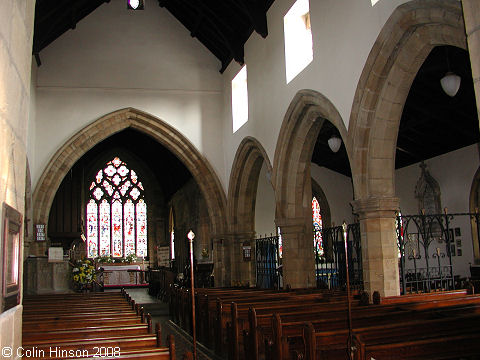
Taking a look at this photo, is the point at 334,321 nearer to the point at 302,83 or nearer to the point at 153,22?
the point at 302,83

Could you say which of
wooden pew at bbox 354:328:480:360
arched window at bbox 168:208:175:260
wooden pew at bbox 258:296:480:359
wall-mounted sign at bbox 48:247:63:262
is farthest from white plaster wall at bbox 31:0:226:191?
wooden pew at bbox 354:328:480:360

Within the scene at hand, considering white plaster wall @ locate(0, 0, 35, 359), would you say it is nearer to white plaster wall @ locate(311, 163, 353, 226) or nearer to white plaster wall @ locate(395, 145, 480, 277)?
white plaster wall @ locate(395, 145, 480, 277)

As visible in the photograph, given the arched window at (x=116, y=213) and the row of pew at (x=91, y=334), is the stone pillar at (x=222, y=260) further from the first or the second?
the arched window at (x=116, y=213)

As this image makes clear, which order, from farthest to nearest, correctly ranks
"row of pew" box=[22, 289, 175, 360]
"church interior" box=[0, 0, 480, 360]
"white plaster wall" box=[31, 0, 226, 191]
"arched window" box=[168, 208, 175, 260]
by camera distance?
1. "arched window" box=[168, 208, 175, 260]
2. "white plaster wall" box=[31, 0, 226, 191]
3. "church interior" box=[0, 0, 480, 360]
4. "row of pew" box=[22, 289, 175, 360]

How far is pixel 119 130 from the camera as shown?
1350 centimetres

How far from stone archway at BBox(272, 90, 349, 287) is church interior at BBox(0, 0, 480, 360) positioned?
28 millimetres

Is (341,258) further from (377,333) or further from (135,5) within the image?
(377,333)

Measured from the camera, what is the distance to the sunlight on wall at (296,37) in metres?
9.52

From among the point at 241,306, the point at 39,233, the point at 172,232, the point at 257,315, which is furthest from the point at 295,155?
the point at 172,232

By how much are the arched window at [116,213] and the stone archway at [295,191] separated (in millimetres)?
13165

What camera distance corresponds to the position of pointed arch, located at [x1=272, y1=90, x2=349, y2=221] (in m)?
9.32

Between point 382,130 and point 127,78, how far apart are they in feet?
27.2

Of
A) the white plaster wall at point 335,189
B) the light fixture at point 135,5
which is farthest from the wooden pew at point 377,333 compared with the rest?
the white plaster wall at point 335,189

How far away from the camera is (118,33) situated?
1371 centimetres
